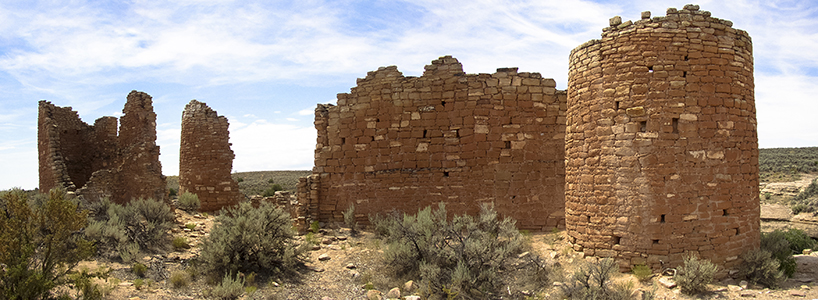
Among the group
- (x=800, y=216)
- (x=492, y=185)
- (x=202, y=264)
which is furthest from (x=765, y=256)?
(x=800, y=216)

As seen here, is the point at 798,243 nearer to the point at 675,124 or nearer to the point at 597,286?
the point at 675,124

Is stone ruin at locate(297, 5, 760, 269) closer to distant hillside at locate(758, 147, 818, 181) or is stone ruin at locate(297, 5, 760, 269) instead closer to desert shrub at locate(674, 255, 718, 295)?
desert shrub at locate(674, 255, 718, 295)

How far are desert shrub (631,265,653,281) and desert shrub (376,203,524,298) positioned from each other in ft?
6.28

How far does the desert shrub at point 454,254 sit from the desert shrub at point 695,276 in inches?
99.3

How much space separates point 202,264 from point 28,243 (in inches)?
109

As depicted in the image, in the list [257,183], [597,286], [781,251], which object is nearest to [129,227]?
[597,286]

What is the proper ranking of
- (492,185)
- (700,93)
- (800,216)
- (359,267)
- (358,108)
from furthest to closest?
(800,216) < (358,108) < (492,185) < (359,267) < (700,93)

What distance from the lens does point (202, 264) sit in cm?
856

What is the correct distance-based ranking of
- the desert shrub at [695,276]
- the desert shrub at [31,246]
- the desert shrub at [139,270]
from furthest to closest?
the desert shrub at [139,270], the desert shrub at [695,276], the desert shrub at [31,246]

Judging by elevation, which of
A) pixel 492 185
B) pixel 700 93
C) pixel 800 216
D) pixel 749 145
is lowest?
pixel 800 216

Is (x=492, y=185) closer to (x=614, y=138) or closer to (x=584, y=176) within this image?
(x=584, y=176)

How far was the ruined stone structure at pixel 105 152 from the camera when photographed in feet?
45.2

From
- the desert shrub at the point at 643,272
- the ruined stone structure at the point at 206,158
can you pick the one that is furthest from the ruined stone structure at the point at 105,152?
the desert shrub at the point at 643,272

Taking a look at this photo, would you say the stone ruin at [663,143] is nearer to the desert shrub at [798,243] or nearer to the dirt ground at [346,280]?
the dirt ground at [346,280]
